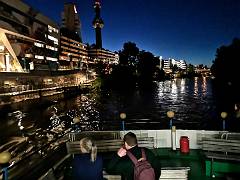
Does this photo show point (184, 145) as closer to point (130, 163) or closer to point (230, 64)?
point (130, 163)

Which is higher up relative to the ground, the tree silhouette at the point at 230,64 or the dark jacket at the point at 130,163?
the tree silhouette at the point at 230,64

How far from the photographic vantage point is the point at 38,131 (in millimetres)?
40219

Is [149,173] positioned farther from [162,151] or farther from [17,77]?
[17,77]

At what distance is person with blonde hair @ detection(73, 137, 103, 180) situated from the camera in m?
5.66

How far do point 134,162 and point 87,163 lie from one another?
1.06 metres

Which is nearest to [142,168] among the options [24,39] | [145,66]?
[24,39]

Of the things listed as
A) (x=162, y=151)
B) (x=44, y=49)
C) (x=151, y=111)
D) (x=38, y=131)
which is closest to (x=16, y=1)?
(x=44, y=49)

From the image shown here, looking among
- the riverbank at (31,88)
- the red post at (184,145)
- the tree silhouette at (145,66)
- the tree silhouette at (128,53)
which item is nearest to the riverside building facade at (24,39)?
the riverbank at (31,88)

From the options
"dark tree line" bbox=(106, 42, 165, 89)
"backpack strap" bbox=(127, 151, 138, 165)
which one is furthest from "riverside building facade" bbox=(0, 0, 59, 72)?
"backpack strap" bbox=(127, 151, 138, 165)

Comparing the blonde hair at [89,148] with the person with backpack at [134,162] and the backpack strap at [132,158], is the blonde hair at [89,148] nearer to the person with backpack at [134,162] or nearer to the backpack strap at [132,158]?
the person with backpack at [134,162]

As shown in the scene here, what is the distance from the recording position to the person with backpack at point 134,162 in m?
5.11

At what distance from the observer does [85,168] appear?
5699 mm

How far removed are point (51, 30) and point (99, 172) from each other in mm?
149985

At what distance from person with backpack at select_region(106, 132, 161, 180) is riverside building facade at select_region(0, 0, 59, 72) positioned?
276 ft
